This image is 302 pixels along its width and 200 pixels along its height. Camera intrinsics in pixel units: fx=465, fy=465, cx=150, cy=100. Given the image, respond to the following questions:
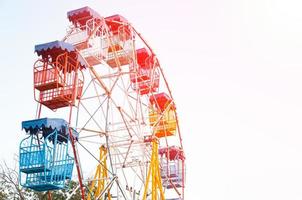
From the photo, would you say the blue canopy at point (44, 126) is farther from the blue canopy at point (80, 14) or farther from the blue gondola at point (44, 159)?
the blue canopy at point (80, 14)

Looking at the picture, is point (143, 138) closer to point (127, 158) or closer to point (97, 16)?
point (127, 158)

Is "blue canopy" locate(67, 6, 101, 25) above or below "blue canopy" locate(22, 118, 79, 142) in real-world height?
above

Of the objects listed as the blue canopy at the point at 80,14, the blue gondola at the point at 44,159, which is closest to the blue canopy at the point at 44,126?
the blue gondola at the point at 44,159

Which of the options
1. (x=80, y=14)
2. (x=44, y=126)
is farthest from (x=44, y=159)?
(x=80, y=14)

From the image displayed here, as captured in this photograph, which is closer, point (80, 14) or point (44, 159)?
point (44, 159)

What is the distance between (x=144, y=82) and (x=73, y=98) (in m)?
5.56

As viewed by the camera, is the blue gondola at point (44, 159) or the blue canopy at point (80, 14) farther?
the blue canopy at point (80, 14)

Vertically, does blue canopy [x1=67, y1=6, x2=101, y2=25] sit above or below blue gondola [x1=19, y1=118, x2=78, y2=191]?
above

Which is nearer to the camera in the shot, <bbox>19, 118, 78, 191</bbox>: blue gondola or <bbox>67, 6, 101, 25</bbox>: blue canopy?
<bbox>19, 118, 78, 191</bbox>: blue gondola

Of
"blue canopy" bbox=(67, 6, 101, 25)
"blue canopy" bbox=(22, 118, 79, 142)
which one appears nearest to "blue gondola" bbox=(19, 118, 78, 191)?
"blue canopy" bbox=(22, 118, 79, 142)

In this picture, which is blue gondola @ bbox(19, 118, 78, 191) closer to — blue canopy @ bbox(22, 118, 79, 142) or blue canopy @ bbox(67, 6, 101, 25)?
blue canopy @ bbox(22, 118, 79, 142)

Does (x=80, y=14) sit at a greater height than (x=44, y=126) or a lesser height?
greater

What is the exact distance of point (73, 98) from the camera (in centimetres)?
1202

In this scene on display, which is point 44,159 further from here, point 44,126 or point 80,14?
point 80,14
